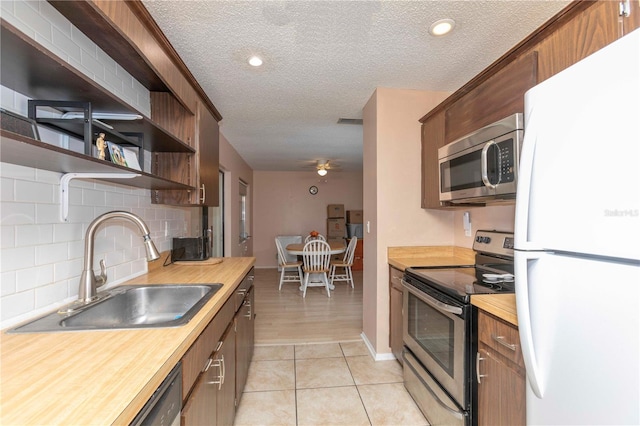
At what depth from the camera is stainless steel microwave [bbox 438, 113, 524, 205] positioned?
141cm

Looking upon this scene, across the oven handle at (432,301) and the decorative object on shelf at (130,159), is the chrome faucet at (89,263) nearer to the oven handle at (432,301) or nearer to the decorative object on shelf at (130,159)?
the decorative object on shelf at (130,159)

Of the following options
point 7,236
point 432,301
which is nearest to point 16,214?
point 7,236

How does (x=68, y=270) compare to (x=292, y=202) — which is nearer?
(x=68, y=270)

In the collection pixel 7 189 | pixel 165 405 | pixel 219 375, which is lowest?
pixel 219 375

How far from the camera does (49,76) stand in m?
0.93

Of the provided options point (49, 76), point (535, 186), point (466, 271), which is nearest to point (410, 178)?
point (466, 271)

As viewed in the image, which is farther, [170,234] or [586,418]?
[170,234]

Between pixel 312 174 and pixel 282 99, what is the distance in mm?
4514

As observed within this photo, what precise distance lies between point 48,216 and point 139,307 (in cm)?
63

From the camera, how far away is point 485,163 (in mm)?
1548

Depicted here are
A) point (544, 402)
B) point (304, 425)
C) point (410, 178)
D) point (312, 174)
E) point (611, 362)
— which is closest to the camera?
point (611, 362)

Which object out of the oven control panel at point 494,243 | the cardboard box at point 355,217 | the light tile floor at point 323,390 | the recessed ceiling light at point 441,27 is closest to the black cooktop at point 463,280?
the oven control panel at point 494,243

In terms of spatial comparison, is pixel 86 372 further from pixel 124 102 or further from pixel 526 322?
pixel 526 322

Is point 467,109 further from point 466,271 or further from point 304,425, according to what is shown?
point 304,425
